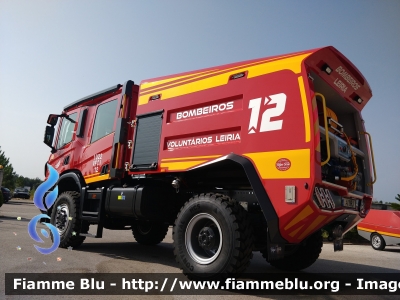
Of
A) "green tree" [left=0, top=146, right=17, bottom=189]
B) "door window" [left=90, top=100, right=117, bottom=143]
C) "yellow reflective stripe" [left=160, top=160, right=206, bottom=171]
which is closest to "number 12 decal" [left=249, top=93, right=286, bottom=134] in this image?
"yellow reflective stripe" [left=160, top=160, right=206, bottom=171]

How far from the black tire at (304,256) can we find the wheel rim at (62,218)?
3.92 metres

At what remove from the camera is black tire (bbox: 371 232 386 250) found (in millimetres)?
11156

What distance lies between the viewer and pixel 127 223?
646 cm

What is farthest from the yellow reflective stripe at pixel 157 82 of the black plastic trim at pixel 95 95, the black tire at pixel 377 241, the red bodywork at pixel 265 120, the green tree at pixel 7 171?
the green tree at pixel 7 171

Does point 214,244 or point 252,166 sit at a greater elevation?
point 252,166

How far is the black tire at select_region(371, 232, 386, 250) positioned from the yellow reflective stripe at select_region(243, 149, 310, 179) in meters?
9.88

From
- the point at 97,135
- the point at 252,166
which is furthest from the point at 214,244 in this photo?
the point at 97,135

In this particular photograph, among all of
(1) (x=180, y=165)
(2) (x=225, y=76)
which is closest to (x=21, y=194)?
(1) (x=180, y=165)

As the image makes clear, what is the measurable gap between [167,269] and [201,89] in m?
2.79

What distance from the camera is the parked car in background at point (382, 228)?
35.9 feet

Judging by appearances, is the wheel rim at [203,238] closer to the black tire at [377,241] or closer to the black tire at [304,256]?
the black tire at [304,256]

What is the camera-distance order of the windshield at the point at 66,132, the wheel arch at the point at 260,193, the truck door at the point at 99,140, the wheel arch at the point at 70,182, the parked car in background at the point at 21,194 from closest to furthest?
the wheel arch at the point at 260,193
the truck door at the point at 99,140
the wheel arch at the point at 70,182
the windshield at the point at 66,132
the parked car in background at the point at 21,194

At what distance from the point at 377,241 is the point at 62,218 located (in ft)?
34.7

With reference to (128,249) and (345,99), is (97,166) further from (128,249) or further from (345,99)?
(345,99)
